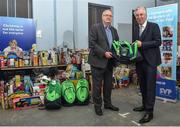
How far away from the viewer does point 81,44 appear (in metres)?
5.38

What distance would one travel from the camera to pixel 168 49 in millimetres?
3861

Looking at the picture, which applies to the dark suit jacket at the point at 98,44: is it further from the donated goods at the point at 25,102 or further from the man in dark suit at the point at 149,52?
the donated goods at the point at 25,102

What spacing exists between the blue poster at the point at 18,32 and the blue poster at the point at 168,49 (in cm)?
236

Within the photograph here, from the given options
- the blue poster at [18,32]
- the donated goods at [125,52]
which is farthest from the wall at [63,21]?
the donated goods at [125,52]

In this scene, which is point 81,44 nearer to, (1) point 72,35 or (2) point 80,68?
(1) point 72,35

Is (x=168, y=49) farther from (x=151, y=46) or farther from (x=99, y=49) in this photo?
(x=99, y=49)

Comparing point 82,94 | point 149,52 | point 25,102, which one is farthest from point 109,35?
point 25,102

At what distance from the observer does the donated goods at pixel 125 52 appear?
115 inches

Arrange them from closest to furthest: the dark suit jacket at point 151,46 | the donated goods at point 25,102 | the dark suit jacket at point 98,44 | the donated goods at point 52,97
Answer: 1. the dark suit jacket at point 151,46
2. the dark suit jacket at point 98,44
3. the donated goods at point 52,97
4. the donated goods at point 25,102

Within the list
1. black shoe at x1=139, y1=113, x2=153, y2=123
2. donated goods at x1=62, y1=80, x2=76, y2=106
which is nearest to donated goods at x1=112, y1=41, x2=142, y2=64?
black shoe at x1=139, y1=113, x2=153, y2=123

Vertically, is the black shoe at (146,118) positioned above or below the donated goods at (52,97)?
below

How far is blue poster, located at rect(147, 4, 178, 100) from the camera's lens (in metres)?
3.76

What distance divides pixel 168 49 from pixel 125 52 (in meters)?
1.21

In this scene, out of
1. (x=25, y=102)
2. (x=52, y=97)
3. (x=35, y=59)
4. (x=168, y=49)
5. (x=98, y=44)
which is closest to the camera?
(x=98, y=44)
